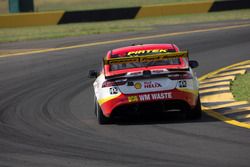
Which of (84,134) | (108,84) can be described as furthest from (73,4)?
(84,134)

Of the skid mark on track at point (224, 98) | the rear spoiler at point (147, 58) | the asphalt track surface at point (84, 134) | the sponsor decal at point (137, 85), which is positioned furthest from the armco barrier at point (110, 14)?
the sponsor decal at point (137, 85)

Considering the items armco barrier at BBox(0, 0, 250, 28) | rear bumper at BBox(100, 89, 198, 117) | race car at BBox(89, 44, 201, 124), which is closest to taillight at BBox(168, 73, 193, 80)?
race car at BBox(89, 44, 201, 124)

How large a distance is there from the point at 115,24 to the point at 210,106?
21667 mm

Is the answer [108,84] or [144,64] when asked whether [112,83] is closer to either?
[108,84]

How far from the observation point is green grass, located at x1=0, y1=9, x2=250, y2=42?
32250 millimetres

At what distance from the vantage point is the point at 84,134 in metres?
12.3

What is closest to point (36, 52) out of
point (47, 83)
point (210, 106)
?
point (47, 83)

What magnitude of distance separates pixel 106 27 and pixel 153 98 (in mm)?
21814

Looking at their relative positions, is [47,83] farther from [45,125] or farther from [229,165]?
[229,165]

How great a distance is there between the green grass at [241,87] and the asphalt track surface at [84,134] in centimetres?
182

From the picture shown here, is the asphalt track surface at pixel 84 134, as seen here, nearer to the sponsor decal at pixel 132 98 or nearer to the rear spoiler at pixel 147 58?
the sponsor decal at pixel 132 98

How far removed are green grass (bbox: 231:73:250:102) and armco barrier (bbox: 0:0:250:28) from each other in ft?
61.6

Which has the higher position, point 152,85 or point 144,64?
point 144,64

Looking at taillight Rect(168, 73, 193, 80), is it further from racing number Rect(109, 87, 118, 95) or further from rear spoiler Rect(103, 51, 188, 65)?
racing number Rect(109, 87, 118, 95)
